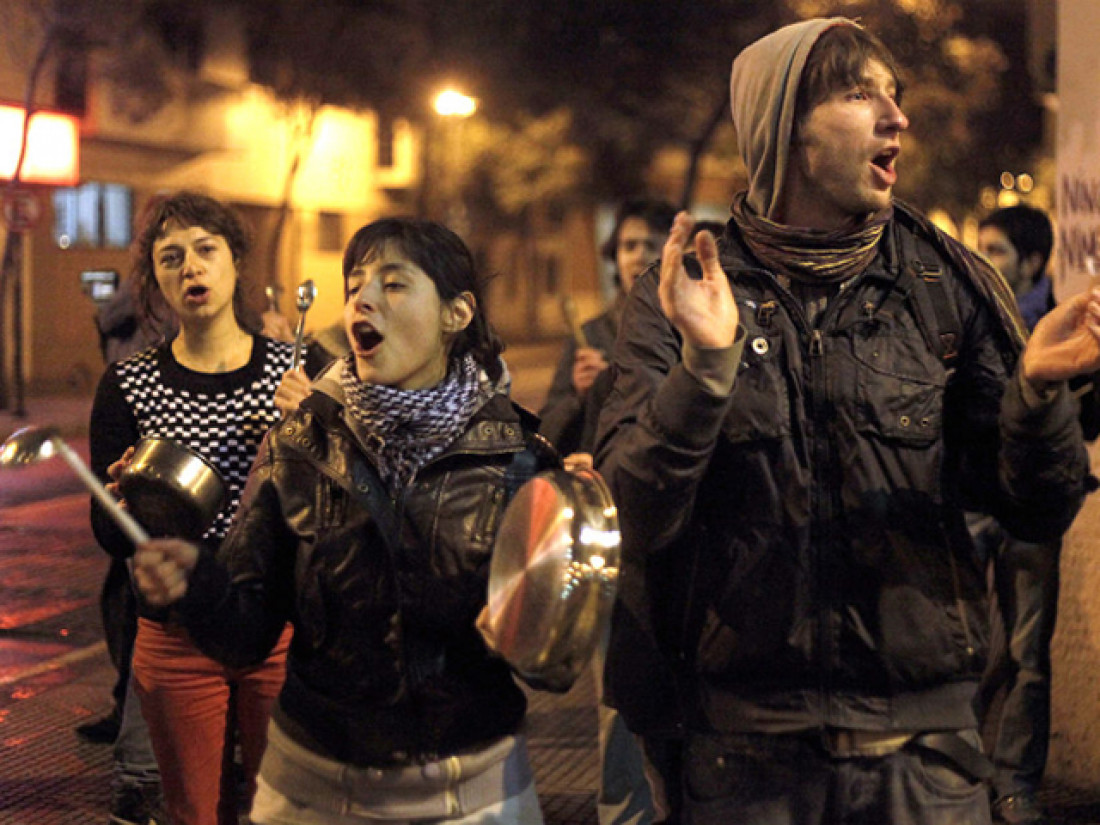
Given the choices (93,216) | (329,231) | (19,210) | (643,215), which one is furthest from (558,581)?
(329,231)

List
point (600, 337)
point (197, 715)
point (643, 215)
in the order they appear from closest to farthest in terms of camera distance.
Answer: point (197, 715) → point (600, 337) → point (643, 215)

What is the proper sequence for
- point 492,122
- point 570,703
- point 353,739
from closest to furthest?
point 353,739 < point 570,703 < point 492,122

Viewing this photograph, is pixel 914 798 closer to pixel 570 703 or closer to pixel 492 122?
pixel 570 703

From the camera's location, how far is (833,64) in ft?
8.87

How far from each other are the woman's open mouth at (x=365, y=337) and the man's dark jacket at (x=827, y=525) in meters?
0.58

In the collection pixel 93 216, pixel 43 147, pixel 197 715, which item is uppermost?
pixel 43 147

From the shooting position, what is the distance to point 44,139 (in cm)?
2239

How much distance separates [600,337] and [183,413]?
1.83 meters

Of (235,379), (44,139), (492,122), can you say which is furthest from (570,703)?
(492,122)

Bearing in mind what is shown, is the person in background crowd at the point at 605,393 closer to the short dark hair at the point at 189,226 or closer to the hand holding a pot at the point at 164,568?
the short dark hair at the point at 189,226

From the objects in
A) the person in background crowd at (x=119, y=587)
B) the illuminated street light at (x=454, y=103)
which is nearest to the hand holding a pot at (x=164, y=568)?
the person in background crowd at (x=119, y=587)

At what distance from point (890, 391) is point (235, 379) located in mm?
2436

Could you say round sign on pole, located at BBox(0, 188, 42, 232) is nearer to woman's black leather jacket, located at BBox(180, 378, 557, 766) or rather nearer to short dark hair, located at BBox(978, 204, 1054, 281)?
short dark hair, located at BBox(978, 204, 1054, 281)

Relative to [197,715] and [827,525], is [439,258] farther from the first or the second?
[197,715]
